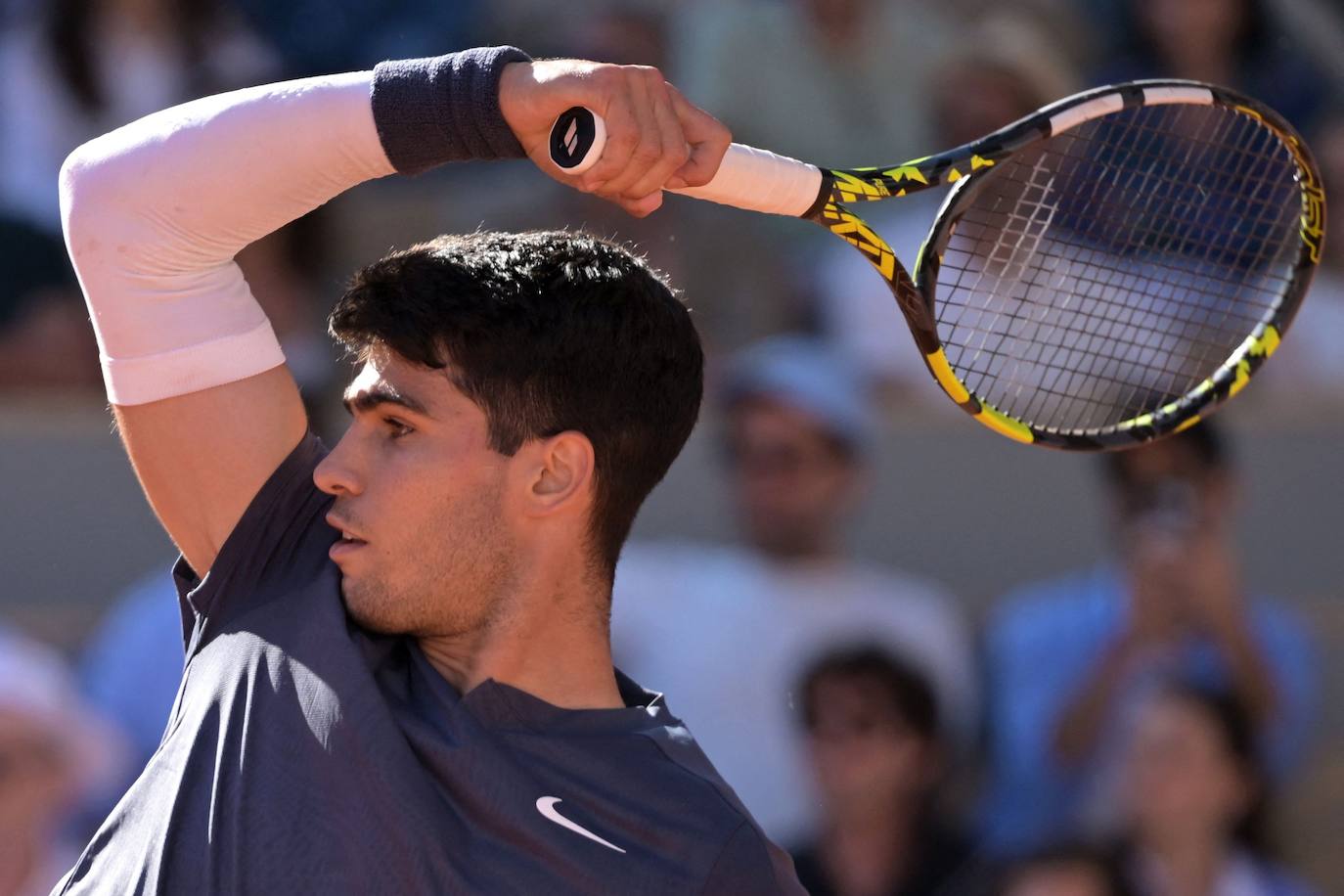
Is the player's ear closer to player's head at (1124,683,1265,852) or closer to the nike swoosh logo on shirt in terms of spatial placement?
the nike swoosh logo on shirt

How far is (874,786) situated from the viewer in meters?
4.20

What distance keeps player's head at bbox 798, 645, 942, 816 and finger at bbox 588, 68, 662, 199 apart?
2.60 metres

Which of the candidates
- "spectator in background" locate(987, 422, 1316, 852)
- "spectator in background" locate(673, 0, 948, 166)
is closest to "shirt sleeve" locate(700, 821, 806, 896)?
"spectator in background" locate(987, 422, 1316, 852)

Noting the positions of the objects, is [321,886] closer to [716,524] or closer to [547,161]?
[547,161]

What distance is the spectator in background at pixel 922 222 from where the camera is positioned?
4.90 meters

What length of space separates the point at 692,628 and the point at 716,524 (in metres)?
0.62

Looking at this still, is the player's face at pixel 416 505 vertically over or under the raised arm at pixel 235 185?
under

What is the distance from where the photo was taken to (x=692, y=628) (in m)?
4.42

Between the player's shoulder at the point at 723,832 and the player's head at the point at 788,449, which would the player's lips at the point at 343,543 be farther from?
the player's head at the point at 788,449

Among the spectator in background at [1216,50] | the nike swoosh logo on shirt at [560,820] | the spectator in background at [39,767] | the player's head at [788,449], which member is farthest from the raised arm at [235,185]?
the spectator in background at [1216,50]

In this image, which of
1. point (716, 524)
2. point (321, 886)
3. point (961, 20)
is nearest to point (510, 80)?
point (321, 886)

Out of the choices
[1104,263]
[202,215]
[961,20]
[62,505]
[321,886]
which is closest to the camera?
[321,886]

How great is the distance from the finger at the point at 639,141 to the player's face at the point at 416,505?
0.95ft

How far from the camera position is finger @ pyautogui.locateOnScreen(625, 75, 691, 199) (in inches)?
70.5
